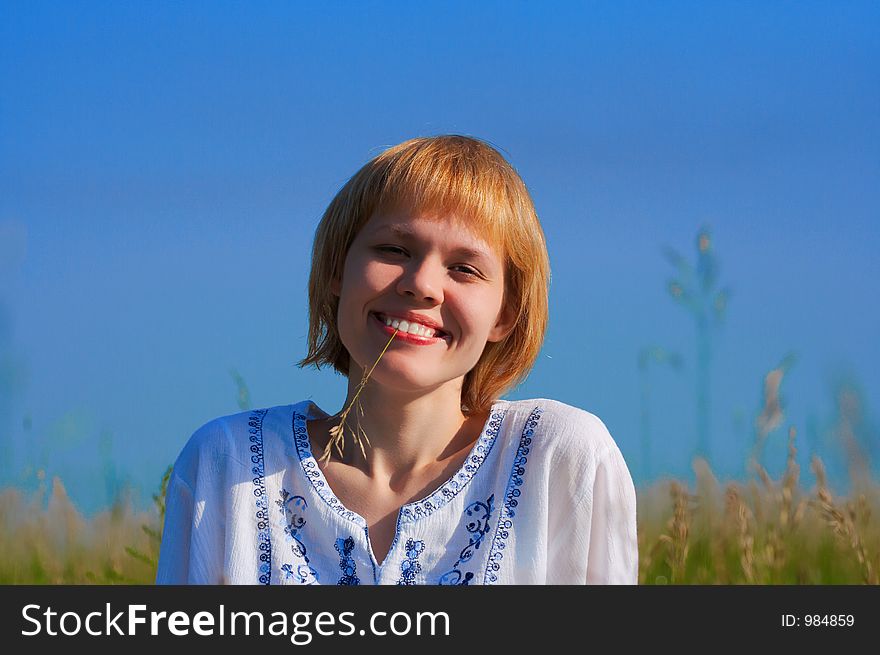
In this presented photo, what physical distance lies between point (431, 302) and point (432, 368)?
6.5 inches

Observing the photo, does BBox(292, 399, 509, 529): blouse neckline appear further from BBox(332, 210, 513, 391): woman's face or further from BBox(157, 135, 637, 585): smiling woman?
BBox(332, 210, 513, 391): woman's face

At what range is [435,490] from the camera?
2631mm

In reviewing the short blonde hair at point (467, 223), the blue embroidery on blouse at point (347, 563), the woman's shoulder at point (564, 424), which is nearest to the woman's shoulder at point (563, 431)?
the woman's shoulder at point (564, 424)

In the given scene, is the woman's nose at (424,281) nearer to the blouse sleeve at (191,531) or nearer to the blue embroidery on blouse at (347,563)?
the blue embroidery on blouse at (347,563)

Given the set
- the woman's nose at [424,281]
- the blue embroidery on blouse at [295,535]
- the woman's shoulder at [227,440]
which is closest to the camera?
the woman's nose at [424,281]

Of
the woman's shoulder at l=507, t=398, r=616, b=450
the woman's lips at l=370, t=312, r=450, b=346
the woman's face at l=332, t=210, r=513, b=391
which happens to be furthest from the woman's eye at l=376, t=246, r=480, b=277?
the woman's shoulder at l=507, t=398, r=616, b=450

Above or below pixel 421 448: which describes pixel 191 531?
below

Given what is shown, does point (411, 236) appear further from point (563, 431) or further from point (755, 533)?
point (755, 533)

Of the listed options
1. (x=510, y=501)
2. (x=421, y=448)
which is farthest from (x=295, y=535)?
(x=510, y=501)

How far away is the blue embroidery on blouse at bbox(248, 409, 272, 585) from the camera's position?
2609 millimetres

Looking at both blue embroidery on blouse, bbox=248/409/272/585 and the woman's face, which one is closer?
the woman's face

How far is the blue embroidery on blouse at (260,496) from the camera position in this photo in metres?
2.61

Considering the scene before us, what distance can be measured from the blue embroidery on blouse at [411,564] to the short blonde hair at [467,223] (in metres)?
0.45

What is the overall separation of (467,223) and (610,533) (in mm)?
844
